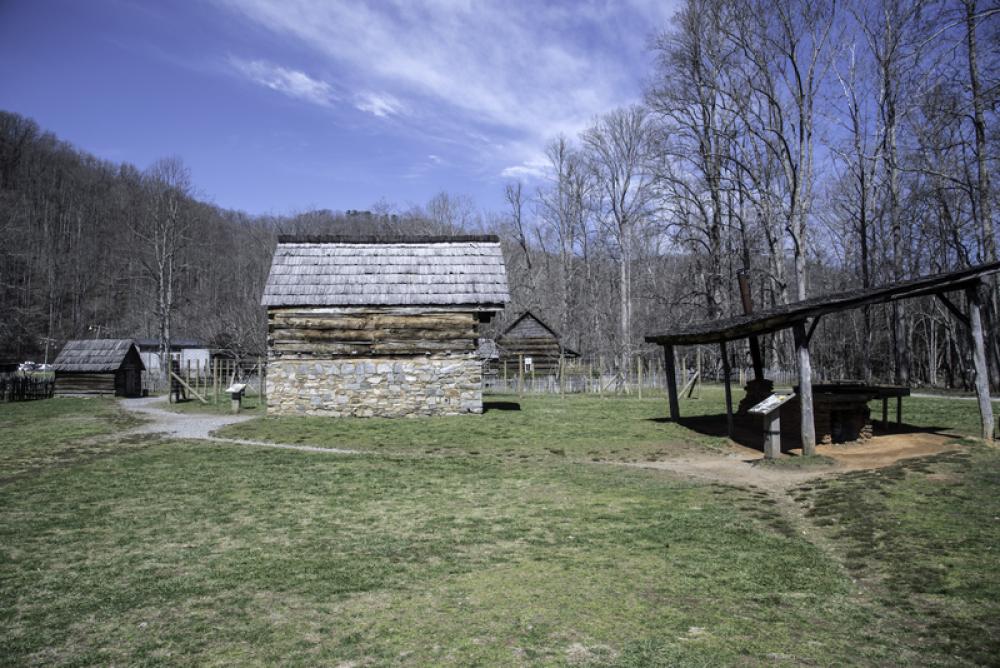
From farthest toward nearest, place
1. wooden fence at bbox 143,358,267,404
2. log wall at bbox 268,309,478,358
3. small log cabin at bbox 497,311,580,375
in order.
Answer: small log cabin at bbox 497,311,580,375, wooden fence at bbox 143,358,267,404, log wall at bbox 268,309,478,358

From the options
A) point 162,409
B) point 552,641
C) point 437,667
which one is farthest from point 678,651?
point 162,409

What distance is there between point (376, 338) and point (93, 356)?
21.3m

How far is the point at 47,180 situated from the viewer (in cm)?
8344

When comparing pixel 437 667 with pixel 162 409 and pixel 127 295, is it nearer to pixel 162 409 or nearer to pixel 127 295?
pixel 162 409

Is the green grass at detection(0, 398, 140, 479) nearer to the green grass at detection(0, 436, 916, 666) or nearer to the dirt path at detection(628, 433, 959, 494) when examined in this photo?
the green grass at detection(0, 436, 916, 666)

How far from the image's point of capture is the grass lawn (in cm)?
486

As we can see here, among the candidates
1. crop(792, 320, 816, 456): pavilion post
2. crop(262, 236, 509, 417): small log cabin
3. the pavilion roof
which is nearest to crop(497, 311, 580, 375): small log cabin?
crop(262, 236, 509, 417): small log cabin

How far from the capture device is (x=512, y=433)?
664 inches

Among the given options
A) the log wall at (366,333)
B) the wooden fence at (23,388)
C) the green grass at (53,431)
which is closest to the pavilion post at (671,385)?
the log wall at (366,333)

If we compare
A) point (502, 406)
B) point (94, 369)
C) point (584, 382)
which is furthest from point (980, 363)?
point (94, 369)

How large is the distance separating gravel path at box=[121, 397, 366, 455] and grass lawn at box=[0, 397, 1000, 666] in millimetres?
2992

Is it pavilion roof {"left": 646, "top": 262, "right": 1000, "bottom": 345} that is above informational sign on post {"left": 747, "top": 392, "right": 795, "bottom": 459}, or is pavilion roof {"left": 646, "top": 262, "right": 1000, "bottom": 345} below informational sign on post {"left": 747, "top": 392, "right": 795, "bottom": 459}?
above

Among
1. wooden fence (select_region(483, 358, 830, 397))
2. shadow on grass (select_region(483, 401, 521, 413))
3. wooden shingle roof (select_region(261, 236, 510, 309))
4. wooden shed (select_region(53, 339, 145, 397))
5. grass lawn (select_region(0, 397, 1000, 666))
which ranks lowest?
grass lawn (select_region(0, 397, 1000, 666))

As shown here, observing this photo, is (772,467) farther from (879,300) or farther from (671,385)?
(671,385)
